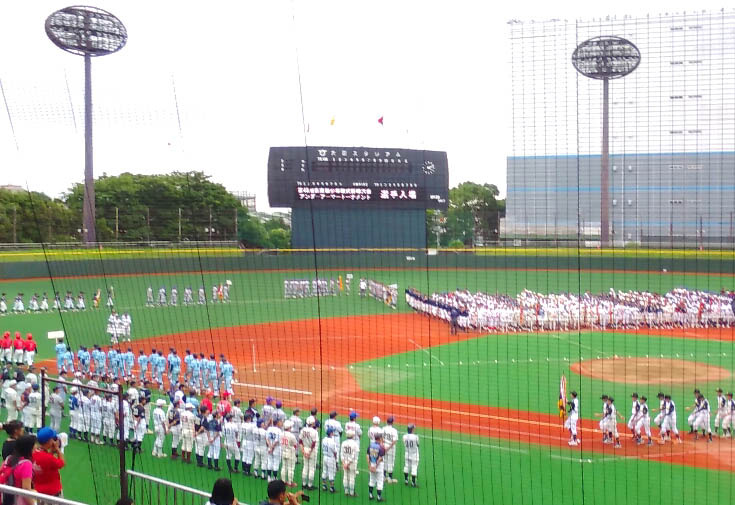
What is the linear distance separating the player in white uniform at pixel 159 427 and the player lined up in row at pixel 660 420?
584 cm

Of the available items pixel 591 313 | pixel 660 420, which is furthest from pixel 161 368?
pixel 591 313

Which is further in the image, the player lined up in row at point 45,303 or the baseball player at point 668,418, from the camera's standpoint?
the player lined up in row at point 45,303

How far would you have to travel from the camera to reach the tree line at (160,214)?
18781 millimetres

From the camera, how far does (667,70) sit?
8500mm

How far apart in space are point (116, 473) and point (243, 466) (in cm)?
161

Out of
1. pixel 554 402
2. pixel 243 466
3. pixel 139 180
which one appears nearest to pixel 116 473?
pixel 243 466

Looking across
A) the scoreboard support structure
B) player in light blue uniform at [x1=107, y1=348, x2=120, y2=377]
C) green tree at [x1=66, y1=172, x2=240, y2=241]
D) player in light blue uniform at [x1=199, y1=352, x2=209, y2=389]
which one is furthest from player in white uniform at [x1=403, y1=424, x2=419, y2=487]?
the scoreboard support structure

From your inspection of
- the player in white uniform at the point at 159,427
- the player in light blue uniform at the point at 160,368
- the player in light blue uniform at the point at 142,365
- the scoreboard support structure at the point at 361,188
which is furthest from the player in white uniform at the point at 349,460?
the scoreboard support structure at the point at 361,188

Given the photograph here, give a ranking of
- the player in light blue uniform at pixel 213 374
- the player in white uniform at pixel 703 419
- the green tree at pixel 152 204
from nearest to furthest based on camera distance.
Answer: the player in white uniform at pixel 703 419
the player in light blue uniform at pixel 213 374
the green tree at pixel 152 204

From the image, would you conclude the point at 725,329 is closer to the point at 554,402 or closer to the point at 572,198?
the point at 572,198

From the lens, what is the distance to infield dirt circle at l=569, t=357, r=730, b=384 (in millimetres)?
13781

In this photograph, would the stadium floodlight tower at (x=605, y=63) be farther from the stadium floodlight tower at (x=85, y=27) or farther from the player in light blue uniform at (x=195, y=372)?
the stadium floodlight tower at (x=85, y=27)

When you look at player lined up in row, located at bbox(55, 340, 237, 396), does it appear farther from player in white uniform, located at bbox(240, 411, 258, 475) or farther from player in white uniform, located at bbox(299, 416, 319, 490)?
player in white uniform, located at bbox(299, 416, 319, 490)

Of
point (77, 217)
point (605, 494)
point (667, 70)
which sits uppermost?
point (667, 70)
